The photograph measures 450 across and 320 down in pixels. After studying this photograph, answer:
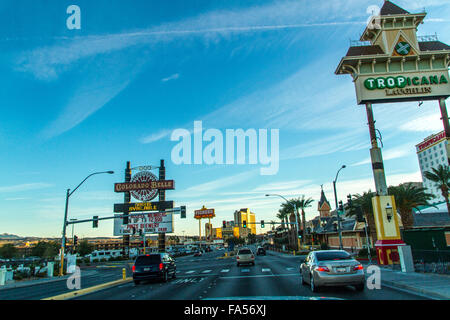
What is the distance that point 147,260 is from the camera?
1895 cm

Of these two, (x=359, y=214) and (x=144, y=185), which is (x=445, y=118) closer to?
(x=359, y=214)

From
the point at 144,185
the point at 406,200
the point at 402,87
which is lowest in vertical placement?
the point at 406,200

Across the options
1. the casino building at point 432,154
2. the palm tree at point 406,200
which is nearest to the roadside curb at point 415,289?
the palm tree at point 406,200

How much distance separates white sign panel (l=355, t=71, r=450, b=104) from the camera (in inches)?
1086

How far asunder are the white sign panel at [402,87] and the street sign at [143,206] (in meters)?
51.6

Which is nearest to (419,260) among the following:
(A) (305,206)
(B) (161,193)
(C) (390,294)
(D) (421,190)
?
(C) (390,294)

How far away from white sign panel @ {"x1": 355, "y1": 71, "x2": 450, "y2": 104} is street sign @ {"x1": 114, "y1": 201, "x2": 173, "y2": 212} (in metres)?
51.6

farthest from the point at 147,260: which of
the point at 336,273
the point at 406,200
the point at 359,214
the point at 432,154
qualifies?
the point at 432,154

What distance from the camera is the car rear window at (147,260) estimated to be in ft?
61.6

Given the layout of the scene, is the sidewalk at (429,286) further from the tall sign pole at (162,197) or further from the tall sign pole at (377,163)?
the tall sign pole at (162,197)

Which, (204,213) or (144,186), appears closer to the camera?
(144,186)

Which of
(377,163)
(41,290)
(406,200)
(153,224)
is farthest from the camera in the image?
(153,224)

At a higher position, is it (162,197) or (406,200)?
(162,197)

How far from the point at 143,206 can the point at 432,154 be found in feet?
531
